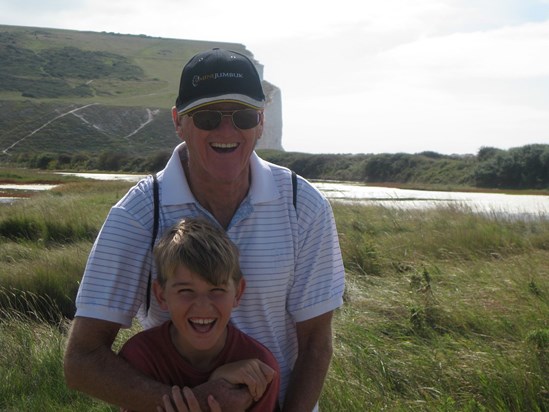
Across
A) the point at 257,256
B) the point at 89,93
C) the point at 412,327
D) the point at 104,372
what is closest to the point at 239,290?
the point at 257,256

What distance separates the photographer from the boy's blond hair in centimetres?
214

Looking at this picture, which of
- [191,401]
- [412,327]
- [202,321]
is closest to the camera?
[191,401]

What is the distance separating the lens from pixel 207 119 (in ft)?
7.72

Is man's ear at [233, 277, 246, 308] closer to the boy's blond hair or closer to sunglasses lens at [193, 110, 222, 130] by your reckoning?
the boy's blond hair

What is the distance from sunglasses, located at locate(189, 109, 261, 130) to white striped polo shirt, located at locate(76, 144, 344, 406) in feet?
0.61

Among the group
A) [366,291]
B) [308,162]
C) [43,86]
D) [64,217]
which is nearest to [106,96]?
[43,86]

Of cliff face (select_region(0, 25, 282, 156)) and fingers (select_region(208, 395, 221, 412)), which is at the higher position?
cliff face (select_region(0, 25, 282, 156))

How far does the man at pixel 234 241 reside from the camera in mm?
2275

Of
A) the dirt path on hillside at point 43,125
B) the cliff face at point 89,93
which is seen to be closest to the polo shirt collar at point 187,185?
the cliff face at point 89,93

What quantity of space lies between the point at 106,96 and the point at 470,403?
80.4 meters

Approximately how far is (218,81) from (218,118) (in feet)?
0.38

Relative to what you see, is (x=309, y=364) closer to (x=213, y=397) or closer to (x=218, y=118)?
(x=213, y=397)

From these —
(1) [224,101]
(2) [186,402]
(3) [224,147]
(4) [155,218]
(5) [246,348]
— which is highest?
(1) [224,101]

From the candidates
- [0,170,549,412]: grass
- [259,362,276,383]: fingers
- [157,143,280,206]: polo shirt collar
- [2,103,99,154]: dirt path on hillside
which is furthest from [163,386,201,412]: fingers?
[2,103,99,154]: dirt path on hillside
